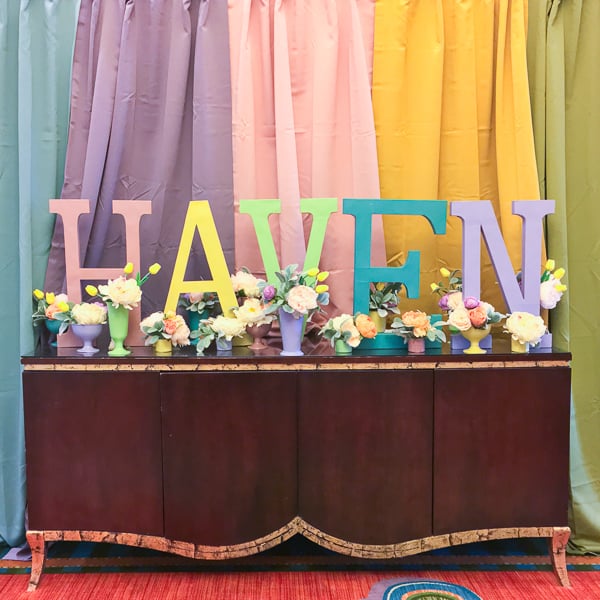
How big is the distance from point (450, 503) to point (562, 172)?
114 cm

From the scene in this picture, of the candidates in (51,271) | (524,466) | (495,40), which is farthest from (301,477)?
(495,40)

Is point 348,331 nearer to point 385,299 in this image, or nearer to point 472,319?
point 385,299

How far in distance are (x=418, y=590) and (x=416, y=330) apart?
0.77 m

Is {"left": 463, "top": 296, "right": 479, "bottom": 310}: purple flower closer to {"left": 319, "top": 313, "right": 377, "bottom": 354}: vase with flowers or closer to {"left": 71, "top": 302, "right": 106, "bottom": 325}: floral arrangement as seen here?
{"left": 319, "top": 313, "right": 377, "bottom": 354}: vase with flowers

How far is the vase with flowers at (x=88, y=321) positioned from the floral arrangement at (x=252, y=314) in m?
0.41

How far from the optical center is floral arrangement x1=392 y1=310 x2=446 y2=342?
1.73 meters

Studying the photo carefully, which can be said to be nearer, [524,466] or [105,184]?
[524,466]

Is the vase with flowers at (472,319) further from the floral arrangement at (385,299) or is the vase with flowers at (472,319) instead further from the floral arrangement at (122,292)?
the floral arrangement at (122,292)

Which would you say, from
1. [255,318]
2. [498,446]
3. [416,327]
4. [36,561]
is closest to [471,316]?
[416,327]

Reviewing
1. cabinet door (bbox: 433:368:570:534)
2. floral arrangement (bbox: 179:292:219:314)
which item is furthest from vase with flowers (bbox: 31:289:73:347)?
cabinet door (bbox: 433:368:570:534)

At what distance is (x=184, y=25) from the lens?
1.95 meters

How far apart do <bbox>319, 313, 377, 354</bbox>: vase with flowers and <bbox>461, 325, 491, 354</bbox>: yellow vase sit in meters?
0.28

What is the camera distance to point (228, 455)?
171 cm

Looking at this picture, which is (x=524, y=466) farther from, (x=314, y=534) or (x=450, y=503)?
(x=314, y=534)
